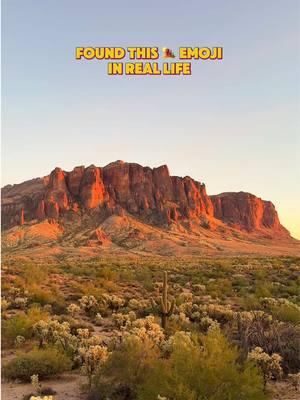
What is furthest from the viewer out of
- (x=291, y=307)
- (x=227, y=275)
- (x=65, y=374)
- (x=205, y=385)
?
(x=227, y=275)

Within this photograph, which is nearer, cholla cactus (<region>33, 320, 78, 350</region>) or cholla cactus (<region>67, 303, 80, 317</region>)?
cholla cactus (<region>33, 320, 78, 350</region>)

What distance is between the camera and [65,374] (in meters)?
9.86

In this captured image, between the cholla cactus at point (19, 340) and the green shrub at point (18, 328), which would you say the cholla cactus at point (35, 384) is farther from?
the green shrub at point (18, 328)

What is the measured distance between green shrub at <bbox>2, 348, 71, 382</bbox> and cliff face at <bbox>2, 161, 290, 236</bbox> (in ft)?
335

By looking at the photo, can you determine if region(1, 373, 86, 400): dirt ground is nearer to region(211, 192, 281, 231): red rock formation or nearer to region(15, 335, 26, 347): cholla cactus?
region(15, 335, 26, 347): cholla cactus

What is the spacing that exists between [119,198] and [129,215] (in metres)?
9.93

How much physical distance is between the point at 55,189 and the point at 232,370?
385ft

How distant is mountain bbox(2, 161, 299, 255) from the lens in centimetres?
9556

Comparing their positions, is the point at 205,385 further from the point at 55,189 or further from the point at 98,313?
the point at 55,189

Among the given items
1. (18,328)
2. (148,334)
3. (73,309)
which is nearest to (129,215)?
(73,309)

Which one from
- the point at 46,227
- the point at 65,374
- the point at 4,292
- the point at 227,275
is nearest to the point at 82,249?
the point at 46,227

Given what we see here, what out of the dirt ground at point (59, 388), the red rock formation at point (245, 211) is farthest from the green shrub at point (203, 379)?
the red rock formation at point (245, 211)

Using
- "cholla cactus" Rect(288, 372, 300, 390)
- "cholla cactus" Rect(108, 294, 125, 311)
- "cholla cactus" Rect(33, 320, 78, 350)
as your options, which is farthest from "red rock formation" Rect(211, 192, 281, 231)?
"cholla cactus" Rect(288, 372, 300, 390)

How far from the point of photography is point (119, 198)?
12462 centimetres
